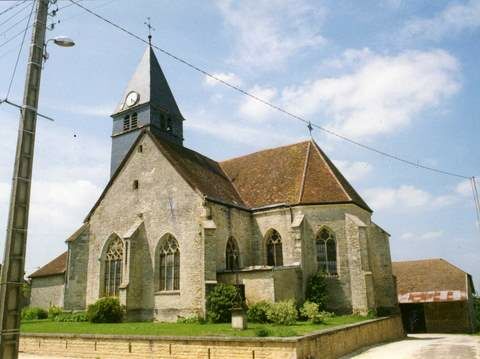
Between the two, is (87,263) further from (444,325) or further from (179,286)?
(444,325)

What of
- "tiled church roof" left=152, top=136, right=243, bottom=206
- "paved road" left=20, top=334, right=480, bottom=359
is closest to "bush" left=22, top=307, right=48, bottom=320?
"paved road" left=20, top=334, right=480, bottom=359

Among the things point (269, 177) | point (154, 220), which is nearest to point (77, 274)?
point (154, 220)

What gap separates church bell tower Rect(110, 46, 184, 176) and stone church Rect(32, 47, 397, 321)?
155 millimetres

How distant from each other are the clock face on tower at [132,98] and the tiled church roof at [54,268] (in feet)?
47.9

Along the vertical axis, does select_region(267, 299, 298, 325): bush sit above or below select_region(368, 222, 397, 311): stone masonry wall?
below

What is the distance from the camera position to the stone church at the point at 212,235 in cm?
2267

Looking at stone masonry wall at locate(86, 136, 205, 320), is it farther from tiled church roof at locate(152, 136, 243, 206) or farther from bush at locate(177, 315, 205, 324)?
tiled church roof at locate(152, 136, 243, 206)

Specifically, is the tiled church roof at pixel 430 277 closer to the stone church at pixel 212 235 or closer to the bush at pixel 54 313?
the stone church at pixel 212 235

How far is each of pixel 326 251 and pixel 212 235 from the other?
7.30 meters

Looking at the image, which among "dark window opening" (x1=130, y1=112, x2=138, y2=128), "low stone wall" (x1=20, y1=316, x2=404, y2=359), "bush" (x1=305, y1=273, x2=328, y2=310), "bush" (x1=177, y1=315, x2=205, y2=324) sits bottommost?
"low stone wall" (x1=20, y1=316, x2=404, y2=359)

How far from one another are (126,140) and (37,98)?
67.5ft

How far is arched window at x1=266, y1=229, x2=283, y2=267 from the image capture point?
85.0 feet

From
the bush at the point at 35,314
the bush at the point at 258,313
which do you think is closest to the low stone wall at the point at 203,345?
the bush at the point at 258,313

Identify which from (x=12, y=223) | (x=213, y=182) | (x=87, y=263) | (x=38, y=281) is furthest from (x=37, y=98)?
(x=38, y=281)
